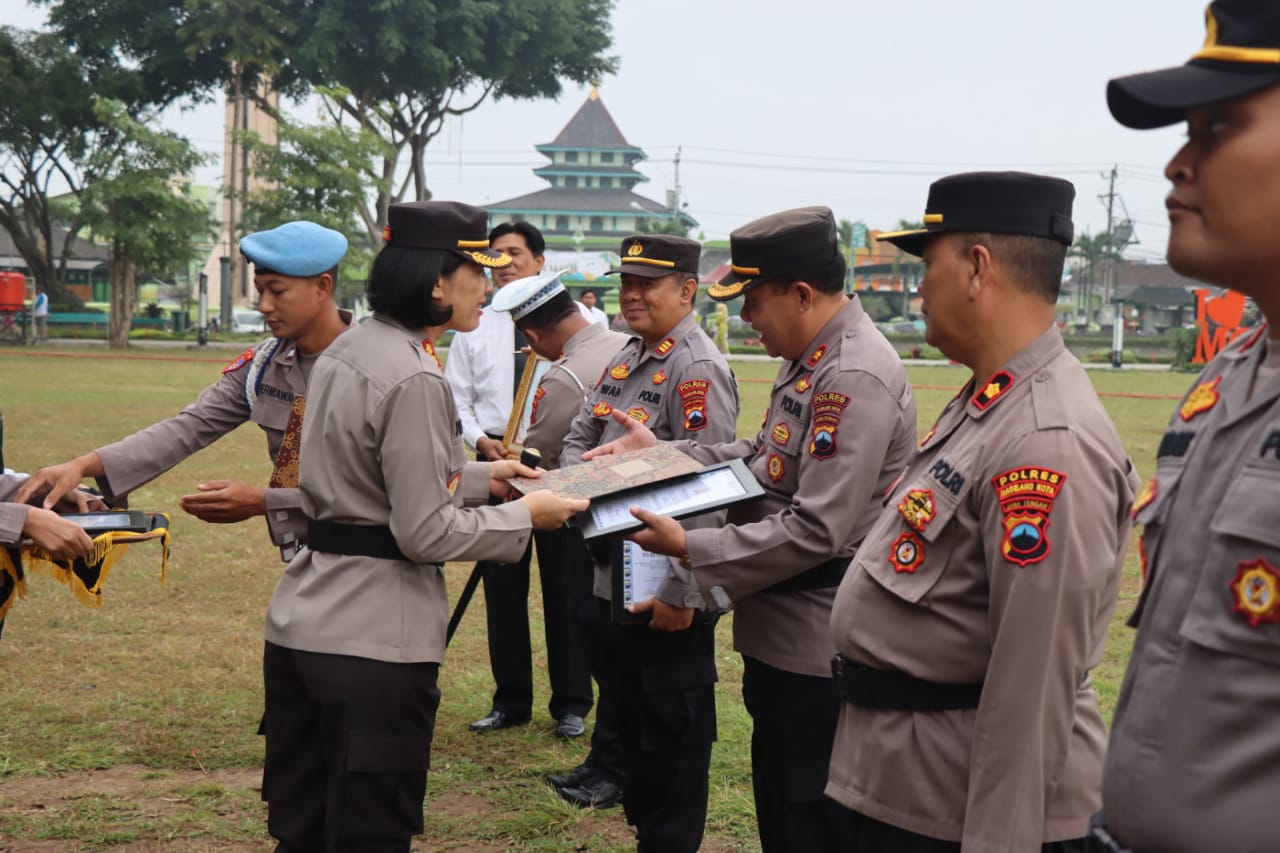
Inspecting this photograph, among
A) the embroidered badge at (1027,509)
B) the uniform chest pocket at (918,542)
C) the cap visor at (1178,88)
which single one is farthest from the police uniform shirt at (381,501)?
the cap visor at (1178,88)

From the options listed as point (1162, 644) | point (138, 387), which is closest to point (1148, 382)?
point (138, 387)

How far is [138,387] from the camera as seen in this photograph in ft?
70.7

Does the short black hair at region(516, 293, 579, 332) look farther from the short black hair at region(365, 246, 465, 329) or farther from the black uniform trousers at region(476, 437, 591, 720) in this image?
the short black hair at region(365, 246, 465, 329)

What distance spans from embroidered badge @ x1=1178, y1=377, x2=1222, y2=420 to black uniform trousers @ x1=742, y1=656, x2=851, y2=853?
174 centimetres

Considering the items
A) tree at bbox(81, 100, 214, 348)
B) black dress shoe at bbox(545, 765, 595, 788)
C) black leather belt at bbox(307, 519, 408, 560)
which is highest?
tree at bbox(81, 100, 214, 348)

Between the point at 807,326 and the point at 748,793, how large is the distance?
2110mm

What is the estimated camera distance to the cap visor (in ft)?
4.84

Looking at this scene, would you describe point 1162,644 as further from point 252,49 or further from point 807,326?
point 252,49

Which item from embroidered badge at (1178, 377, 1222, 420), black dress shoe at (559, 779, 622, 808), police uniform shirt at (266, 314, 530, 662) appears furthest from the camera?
black dress shoe at (559, 779, 622, 808)

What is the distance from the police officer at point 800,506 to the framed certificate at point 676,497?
7cm

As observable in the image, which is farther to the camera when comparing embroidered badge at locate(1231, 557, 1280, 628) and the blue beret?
the blue beret

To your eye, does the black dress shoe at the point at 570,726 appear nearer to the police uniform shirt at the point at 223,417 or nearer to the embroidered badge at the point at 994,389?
the police uniform shirt at the point at 223,417

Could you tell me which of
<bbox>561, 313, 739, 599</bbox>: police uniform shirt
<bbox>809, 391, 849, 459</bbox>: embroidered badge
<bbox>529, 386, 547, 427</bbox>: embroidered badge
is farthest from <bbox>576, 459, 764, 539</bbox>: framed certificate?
<bbox>529, 386, 547, 427</bbox>: embroidered badge

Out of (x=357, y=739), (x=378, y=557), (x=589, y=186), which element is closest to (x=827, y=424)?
(x=378, y=557)
